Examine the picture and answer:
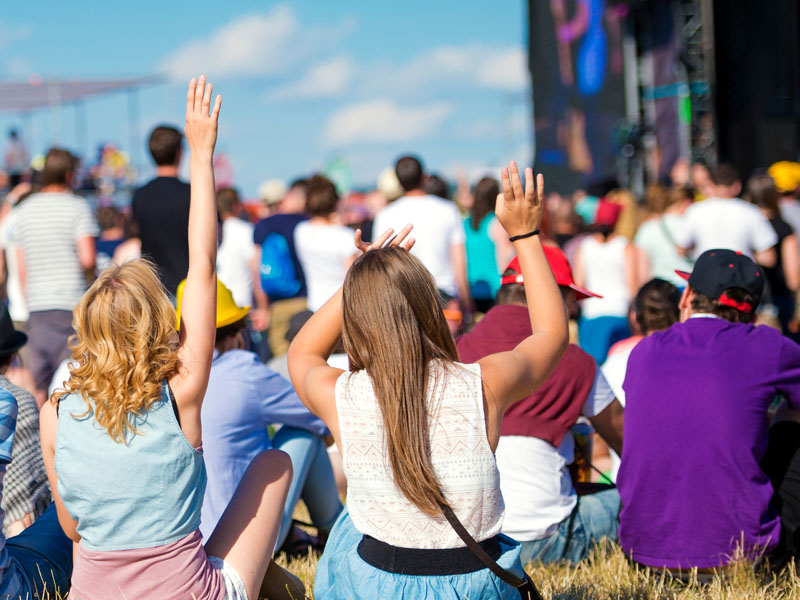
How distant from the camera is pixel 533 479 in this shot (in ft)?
10.3

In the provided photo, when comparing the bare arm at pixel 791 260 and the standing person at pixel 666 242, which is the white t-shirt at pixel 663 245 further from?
the bare arm at pixel 791 260

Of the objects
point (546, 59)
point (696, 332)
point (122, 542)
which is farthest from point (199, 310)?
point (546, 59)

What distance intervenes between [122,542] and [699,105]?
13828 mm

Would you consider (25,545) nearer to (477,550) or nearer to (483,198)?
(477,550)

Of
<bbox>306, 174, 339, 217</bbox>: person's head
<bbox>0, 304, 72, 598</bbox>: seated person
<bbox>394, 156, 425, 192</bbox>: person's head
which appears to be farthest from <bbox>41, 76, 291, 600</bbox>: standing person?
<bbox>306, 174, 339, 217</bbox>: person's head

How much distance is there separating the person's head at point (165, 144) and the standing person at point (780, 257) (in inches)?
157

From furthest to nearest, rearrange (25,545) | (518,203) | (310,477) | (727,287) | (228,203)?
1. (228,203)
2. (310,477)
3. (727,287)
4. (25,545)
5. (518,203)

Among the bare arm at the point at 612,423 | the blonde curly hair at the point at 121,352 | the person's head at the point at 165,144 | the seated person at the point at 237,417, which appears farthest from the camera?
the person's head at the point at 165,144

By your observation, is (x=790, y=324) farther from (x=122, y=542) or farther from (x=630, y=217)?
(x=122, y=542)

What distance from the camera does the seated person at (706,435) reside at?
2.85 meters

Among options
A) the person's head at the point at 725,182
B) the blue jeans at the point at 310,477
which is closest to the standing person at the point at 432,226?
the blue jeans at the point at 310,477

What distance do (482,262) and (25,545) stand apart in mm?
4397

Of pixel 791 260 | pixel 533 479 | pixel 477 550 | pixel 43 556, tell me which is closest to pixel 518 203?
pixel 477 550

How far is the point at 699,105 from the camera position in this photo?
47.5 ft
